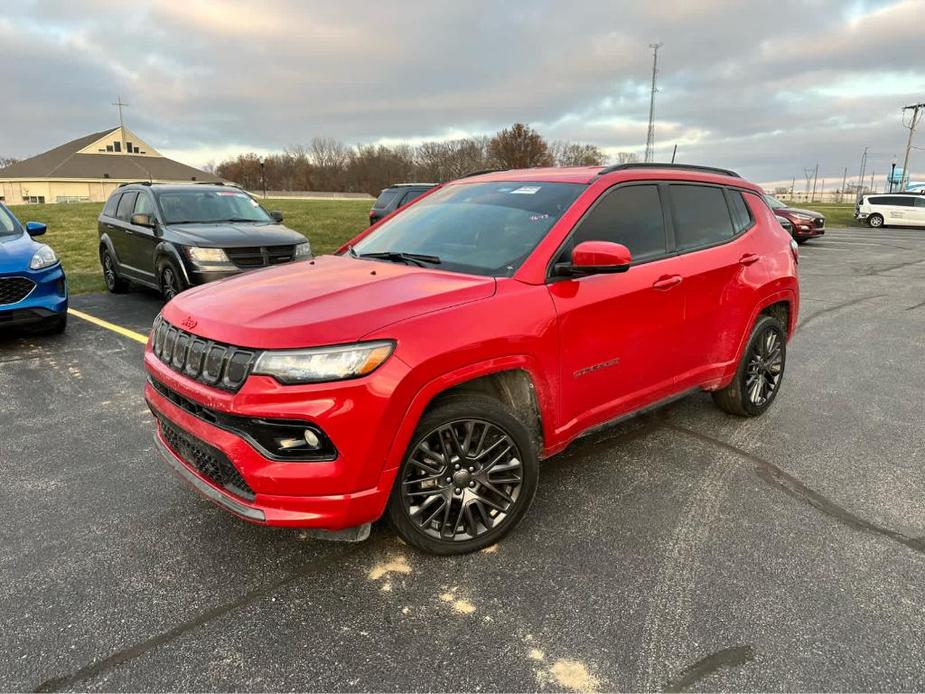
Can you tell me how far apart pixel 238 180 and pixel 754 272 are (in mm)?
100618

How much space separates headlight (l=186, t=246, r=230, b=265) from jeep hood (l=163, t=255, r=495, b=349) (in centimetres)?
480

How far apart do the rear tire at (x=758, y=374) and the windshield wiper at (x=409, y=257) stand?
2.42m

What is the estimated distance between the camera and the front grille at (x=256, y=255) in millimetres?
7879

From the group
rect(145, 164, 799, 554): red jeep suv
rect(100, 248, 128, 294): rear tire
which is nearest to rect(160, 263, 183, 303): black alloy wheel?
rect(100, 248, 128, 294): rear tire

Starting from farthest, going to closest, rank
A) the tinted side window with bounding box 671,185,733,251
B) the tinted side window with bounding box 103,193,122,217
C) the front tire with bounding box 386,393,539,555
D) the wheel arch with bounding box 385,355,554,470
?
the tinted side window with bounding box 103,193,122,217 < the tinted side window with bounding box 671,185,733,251 < the front tire with bounding box 386,393,539,555 < the wheel arch with bounding box 385,355,554,470

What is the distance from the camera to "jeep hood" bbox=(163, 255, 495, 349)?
2.47 meters

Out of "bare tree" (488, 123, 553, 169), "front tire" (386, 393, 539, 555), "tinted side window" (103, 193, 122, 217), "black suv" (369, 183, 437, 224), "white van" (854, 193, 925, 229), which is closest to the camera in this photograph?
"front tire" (386, 393, 539, 555)

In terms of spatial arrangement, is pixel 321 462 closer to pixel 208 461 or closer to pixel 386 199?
pixel 208 461

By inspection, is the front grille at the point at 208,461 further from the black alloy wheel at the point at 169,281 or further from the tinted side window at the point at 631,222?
the black alloy wheel at the point at 169,281

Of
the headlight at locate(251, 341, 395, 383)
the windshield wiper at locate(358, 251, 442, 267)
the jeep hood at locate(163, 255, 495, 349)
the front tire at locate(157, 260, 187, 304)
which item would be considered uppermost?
the windshield wiper at locate(358, 251, 442, 267)

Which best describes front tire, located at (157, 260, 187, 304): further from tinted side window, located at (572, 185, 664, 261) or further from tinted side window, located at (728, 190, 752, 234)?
tinted side window, located at (728, 190, 752, 234)

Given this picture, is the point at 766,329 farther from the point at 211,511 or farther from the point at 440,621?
the point at 211,511

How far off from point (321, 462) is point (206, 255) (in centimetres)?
613

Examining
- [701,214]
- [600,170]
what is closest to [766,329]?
[701,214]
